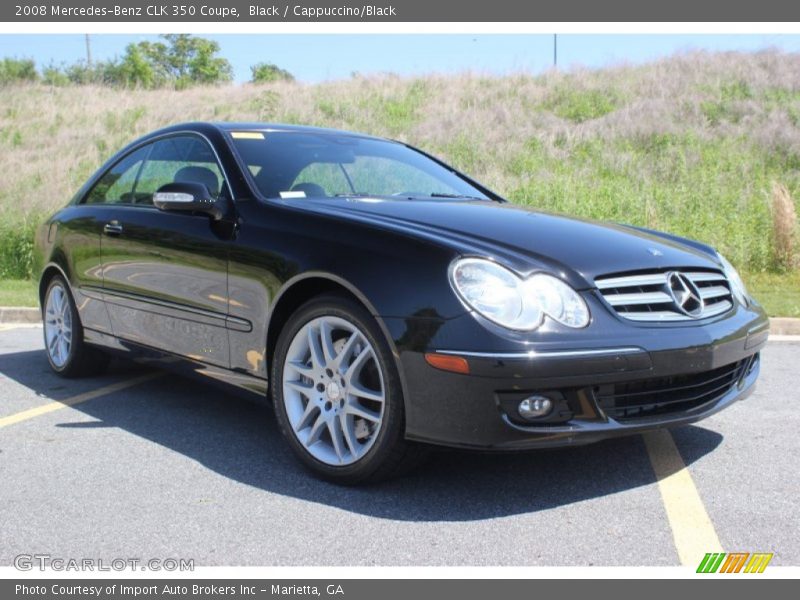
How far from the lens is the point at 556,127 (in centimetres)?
2289

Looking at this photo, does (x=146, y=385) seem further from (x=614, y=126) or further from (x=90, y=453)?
(x=614, y=126)

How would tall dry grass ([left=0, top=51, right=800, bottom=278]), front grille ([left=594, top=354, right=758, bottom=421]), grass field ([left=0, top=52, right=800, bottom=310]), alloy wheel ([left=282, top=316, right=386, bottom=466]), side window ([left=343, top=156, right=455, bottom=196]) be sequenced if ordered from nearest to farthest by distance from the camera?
front grille ([left=594, top=354, right=758, bottom=421]), alloy wheel ([left=282, top=316, right=386, bottom=466]), side window ([left=343, top=156, right=455, bottom=196]), grass field ([left=0, top=52, right=800, bottom=310]), tall dry grass ([left=0, top=51, right=800, bottom=278])

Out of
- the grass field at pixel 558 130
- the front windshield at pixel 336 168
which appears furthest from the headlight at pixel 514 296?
the grass field at pixel 558 130

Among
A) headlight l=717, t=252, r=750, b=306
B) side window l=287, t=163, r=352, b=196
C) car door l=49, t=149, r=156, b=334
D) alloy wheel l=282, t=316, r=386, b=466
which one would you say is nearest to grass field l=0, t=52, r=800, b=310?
headlight l=717, t=252, r=750, b=306

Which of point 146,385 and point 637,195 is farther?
point 637,195

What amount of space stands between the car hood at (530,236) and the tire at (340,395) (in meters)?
0.46

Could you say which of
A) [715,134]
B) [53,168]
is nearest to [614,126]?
[715,134]

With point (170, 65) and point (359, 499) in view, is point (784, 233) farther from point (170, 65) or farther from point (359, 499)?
point (170, 65)

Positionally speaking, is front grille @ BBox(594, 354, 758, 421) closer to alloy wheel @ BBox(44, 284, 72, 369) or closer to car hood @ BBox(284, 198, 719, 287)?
car hood @ BBox(284, 198, 719, 287)

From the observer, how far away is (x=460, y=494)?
11.7 feet

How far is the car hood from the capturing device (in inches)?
137

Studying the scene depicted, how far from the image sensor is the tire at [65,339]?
5684 millimetres

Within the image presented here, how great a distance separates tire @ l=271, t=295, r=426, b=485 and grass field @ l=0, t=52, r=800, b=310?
28.1 feet
